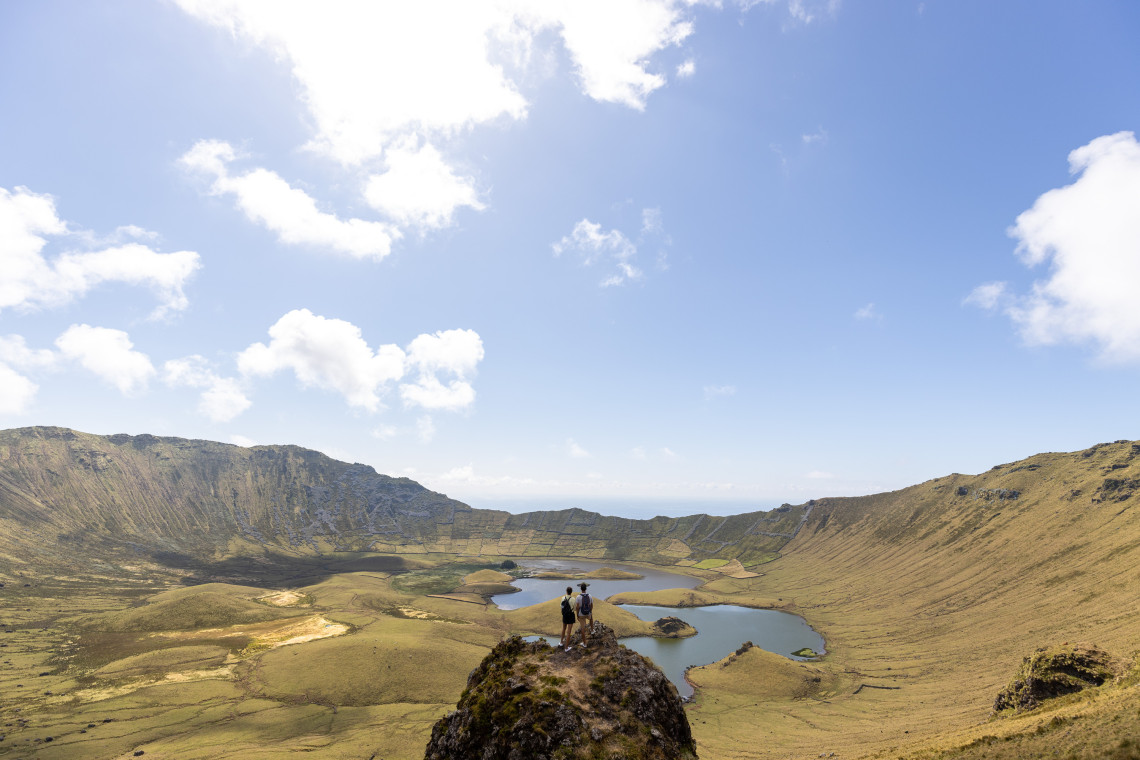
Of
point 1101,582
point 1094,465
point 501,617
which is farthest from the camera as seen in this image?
point 1094,465

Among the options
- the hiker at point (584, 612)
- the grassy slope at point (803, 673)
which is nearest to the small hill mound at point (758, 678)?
the grassy slope at point (803, 673)

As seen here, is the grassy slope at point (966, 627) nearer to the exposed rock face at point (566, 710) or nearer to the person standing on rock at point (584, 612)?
the exposed rock face at point (566, 710)

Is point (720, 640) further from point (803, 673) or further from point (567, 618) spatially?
point (567, 618)

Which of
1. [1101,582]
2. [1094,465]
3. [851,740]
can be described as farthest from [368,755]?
[1094,465]

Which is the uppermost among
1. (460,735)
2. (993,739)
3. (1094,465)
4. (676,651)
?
(1094,465)

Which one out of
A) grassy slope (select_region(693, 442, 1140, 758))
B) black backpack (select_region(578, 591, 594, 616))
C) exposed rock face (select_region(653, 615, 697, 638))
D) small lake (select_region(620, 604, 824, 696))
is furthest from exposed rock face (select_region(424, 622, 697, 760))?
exposed rock face (select_region(653, 615, 697, 638))

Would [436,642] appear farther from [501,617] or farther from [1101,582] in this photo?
[1101,582]

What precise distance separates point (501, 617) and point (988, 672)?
150 metres

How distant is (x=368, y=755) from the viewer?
→ 74.2 meters

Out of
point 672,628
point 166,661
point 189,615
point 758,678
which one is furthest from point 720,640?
point 189,615

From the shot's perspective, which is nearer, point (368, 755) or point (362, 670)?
point (368, 755)

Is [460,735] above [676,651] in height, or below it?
above

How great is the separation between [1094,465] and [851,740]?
220 metres

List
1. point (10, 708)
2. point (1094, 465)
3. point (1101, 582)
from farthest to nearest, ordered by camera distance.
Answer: point (1094, 465), point (1101, 582), point (10, 708)
